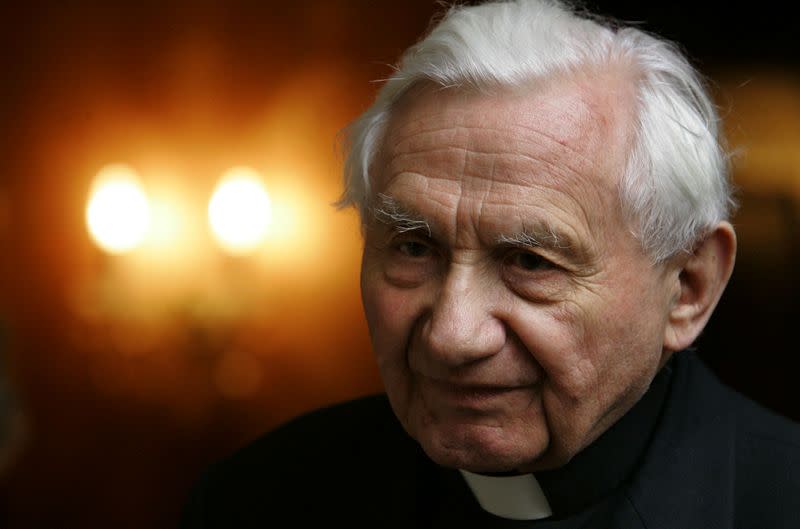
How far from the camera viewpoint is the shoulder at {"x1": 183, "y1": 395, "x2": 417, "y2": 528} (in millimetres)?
2152

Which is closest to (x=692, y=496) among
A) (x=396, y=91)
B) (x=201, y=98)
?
(x=396, y=91)

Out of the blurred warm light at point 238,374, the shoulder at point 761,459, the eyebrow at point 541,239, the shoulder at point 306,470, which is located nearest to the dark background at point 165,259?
the blurred warm light at point 238,374

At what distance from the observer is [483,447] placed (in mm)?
1725

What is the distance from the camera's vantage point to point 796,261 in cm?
366

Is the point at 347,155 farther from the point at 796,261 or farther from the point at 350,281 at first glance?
the point at 350,281

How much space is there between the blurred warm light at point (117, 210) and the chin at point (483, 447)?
12.3 feet

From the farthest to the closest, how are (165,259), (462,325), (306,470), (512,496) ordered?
(165,259) → (306,470) → (512,496) → (462,325)

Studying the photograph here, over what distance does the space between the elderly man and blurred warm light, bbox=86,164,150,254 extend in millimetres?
3433

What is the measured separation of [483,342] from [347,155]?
2.02 ft

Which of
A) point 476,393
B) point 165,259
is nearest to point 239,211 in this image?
point 165,259

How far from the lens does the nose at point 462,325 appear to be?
1.62m

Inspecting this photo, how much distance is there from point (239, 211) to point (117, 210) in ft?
2.14

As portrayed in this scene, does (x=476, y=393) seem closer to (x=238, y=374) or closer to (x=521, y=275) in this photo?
(x=521, y=275)

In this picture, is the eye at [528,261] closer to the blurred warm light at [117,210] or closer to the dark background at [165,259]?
the dark background at [165,259]
